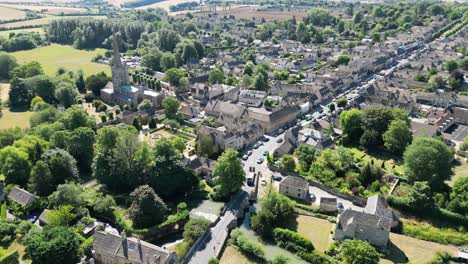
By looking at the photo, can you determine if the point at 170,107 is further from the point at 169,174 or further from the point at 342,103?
the point at 342,103

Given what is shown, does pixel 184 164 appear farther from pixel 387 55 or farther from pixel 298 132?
pixel 387 55

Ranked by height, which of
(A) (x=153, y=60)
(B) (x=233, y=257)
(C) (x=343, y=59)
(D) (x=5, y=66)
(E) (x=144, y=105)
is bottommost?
(B) (x=233, y=257)

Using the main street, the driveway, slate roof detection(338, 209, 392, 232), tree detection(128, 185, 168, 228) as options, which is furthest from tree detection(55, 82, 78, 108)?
slate roof detection(338, 209, 392, 232)

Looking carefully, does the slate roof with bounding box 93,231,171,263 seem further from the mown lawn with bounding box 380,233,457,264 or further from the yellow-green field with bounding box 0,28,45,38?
the yellow-green field with bounding box 0,28,45,38

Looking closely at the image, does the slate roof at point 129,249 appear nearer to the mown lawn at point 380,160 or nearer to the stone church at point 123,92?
the mown lawn at point 380,160

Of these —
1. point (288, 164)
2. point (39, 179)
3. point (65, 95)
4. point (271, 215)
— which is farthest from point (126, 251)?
point (65, 95)

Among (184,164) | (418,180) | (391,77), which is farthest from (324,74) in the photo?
(184,164)

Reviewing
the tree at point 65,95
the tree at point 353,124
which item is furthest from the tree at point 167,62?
the tree at point 353,124
